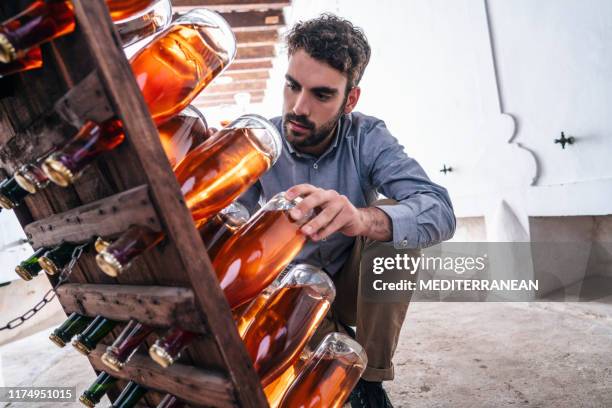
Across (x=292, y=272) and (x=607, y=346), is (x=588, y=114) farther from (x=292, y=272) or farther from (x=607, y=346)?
(x=292, y=272)

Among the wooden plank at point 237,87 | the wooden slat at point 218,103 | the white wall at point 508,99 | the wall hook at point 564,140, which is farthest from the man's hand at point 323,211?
the wooden slat at point 218,103

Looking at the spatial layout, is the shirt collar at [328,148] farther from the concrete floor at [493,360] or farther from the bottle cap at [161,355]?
the bottle cap at [161,355]

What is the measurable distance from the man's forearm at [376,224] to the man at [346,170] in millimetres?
159

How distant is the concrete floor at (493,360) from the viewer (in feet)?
5.26

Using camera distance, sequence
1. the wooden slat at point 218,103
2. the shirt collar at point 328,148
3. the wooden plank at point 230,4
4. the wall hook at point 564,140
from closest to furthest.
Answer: the shirt collar at point 328,148 → the wall hook at point 564,140 → the wooden plank at point 230,4 → the wooden slat at point 218,103

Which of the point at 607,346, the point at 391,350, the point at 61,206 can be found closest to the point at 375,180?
the point at 391,350

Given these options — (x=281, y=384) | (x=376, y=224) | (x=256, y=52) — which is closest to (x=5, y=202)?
(x=281, y=384)

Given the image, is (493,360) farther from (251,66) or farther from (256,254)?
(251,66)

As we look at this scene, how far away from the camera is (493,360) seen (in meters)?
1.95

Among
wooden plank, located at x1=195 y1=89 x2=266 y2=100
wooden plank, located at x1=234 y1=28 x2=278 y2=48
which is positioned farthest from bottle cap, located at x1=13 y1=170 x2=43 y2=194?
wooden plank, located at x1=195 y1=89 x2=266 y2=100

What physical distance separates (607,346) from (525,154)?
131cm

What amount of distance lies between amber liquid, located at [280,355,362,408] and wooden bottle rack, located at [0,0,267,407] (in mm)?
287

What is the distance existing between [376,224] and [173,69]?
1.91 feet

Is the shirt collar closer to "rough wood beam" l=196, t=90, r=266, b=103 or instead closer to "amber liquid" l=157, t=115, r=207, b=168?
"amber liquid" l=157, t=115, r=207, b=168
